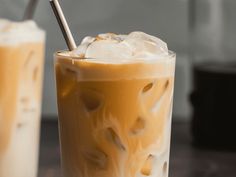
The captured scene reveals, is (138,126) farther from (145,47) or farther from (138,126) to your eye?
(145,47)

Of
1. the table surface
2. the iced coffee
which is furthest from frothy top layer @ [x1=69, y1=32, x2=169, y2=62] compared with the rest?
the table surface

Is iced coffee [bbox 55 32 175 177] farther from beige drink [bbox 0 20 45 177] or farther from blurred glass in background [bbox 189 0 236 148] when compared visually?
blurred glass in background [bbox 189 0 236 148]

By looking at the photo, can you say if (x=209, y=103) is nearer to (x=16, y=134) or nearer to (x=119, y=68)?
(x=16, y=134)

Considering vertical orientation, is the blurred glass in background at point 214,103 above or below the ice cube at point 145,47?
below

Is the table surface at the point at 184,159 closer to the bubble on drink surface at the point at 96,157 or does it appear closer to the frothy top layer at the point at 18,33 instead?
the frothy top layer at the point at 18,33

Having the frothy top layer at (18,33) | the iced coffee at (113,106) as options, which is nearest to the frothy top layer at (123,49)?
the iced coffee at (113,106)

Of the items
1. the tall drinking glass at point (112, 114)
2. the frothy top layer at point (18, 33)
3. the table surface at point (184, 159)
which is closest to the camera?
the tall drinking glass at point (112, 114)

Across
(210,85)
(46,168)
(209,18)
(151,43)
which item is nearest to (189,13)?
Result: (209,18)

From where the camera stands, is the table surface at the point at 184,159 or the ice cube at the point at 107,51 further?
the table surface at the point at 184,159
